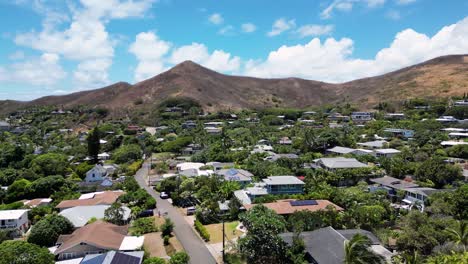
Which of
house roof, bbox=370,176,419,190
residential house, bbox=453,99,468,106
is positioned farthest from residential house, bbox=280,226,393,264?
residential house, bbox=453,99,468,106

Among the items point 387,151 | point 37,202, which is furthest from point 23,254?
point 387,151

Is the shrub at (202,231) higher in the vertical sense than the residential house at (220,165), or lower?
lower

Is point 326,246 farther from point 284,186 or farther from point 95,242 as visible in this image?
point 284,186

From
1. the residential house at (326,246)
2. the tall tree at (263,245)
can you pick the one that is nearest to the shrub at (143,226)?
the tall tree at (263,245)

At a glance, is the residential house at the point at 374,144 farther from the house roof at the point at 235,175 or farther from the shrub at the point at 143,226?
the shrub at the point at 143,226

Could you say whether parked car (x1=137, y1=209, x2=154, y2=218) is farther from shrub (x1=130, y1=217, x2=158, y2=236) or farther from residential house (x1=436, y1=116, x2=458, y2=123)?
residential house (x1=436, y1=116, x2=458, y2=123)

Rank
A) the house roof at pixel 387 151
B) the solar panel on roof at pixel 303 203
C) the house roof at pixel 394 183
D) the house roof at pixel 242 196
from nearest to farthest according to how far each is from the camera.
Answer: the solar panel on roof at pixel 303 203, the house roof at pixel 242 196, the house roof at pixel 394 183, the house roof at pixel 387 151
